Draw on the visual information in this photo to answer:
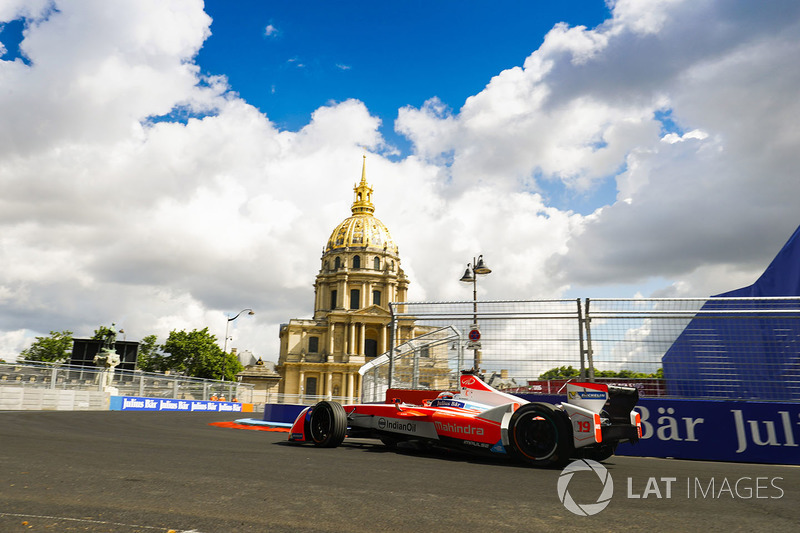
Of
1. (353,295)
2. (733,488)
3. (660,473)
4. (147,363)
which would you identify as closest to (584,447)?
(660,473)

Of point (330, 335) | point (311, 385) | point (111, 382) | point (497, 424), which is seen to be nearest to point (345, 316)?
point (330, 335)

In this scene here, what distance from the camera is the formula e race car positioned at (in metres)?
5.87

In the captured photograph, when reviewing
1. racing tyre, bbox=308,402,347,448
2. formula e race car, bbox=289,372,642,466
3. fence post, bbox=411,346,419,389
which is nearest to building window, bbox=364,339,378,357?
fence post, bbox=411,346,419,389

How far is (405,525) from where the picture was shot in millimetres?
3051

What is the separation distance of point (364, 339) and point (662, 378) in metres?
74.7

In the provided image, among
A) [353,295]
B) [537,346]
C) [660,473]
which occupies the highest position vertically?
[353,295]

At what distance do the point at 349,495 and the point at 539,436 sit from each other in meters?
2.91

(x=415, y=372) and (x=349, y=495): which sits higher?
(x=415, y=372)

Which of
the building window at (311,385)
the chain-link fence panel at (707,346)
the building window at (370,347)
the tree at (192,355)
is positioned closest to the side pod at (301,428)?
the chain-link fence panel at (707,346)

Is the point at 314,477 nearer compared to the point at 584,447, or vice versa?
the point at 314,477

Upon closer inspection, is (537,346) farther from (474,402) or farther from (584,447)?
(584,447)

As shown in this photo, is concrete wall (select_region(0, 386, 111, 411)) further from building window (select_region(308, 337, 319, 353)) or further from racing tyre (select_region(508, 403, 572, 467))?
building window (select_region(308, 337, 319, 353))

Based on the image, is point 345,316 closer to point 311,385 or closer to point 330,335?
point 330,335

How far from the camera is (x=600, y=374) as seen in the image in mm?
8977
